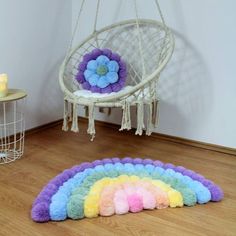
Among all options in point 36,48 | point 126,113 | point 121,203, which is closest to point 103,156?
point 126,113

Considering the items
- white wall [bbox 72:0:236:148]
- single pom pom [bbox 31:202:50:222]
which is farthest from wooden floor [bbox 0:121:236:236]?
white wall [bbox 72:0:236:148]

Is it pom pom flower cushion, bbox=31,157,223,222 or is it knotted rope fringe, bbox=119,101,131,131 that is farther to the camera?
knotted rope fringe, bbox=119,101,131,131

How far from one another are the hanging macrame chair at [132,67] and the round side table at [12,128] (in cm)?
40

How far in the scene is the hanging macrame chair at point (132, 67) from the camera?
1984 mm

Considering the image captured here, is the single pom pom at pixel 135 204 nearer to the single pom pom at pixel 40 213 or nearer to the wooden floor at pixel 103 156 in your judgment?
the wooden floor at pixel 103 156

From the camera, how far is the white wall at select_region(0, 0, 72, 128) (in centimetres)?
239

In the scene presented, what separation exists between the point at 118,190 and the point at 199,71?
1.19m

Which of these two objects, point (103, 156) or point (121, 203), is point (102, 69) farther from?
point (121, 203)

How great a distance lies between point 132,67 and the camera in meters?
2.67

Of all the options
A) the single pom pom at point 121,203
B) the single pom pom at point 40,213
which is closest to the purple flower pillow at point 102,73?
the single pom pom at point 121,203

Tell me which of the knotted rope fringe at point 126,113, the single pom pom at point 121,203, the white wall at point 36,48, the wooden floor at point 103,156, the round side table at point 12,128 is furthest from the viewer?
the white wall at point 36,48

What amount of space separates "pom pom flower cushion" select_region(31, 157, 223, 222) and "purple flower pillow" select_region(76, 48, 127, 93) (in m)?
0.57

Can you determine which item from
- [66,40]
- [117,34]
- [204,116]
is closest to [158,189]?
[204,116]

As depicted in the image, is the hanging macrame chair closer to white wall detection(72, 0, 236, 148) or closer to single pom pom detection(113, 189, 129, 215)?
white wall detection(72, 0, 236, 148)
